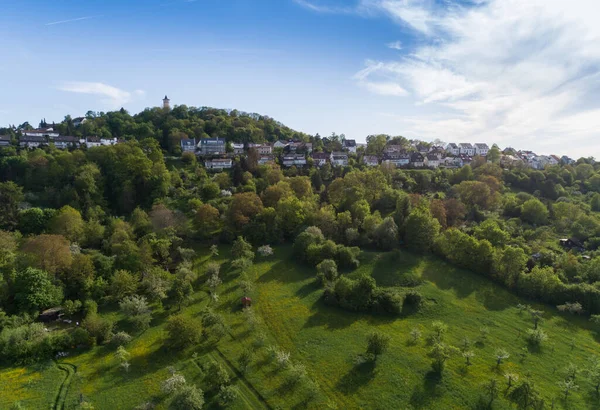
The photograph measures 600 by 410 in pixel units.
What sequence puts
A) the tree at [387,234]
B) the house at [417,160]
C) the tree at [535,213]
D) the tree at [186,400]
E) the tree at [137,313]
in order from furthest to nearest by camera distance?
the house at [417,160] < the tree at [535,213] < the tree at [387,234] < the tree at [137,313] < the tree at [186,400]

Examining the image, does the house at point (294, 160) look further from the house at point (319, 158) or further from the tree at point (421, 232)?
the tree at point (421, 232)

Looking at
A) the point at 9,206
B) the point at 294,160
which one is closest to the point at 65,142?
the point at 9,206

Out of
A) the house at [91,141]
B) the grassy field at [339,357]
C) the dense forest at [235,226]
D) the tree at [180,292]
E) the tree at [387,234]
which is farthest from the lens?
the house at [91,141]

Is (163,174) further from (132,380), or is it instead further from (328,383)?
(328,383)

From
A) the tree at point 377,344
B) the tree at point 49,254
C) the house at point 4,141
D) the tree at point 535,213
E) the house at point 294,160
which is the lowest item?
the tree at point 377,344

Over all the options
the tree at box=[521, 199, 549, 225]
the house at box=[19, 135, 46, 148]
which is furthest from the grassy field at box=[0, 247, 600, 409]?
the house at box=[19, 135, 46, 148]

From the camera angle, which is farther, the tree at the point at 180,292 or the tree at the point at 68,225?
the tree at the point at 68,225

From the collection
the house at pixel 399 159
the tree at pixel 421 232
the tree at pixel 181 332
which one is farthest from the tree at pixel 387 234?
the house at pixel 399 159
